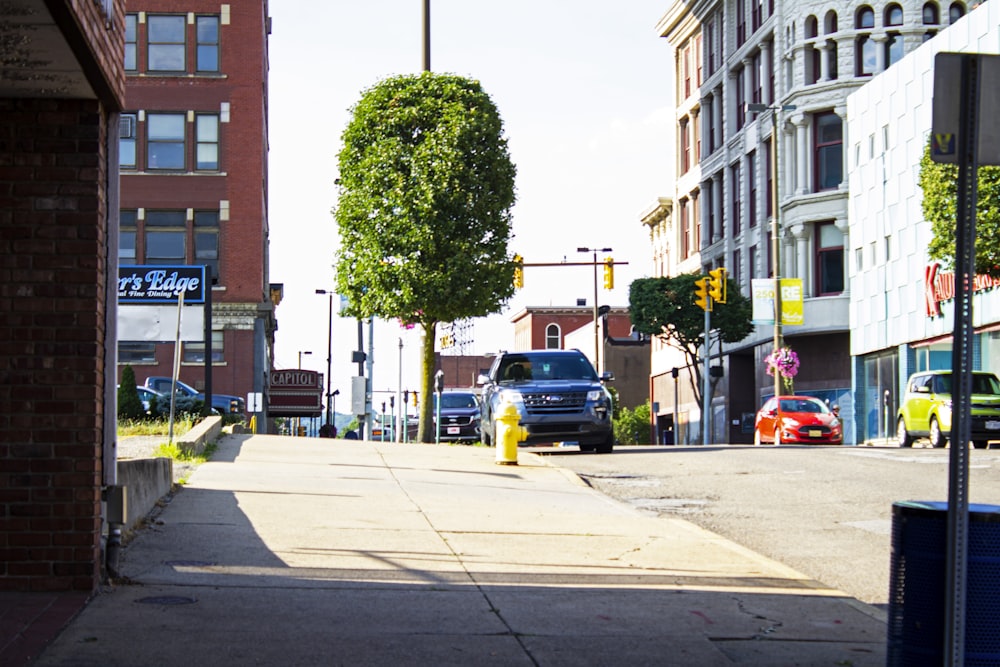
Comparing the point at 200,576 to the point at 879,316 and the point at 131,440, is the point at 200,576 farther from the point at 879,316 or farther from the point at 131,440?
the point at 879,316

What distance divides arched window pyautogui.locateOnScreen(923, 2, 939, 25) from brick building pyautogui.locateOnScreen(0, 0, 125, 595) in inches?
1868

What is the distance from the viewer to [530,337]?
110250mm

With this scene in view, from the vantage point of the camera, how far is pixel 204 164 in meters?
54.7

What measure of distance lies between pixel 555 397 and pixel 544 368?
138 cm

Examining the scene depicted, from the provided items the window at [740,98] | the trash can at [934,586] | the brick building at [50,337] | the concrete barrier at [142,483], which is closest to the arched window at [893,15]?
the window at [740,98]

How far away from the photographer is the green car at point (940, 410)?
29.7m

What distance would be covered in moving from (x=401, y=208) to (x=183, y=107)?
25565mm

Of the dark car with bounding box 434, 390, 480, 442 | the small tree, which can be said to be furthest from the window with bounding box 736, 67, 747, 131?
the small tree

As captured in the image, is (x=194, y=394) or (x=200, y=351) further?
(x=200, y=351)

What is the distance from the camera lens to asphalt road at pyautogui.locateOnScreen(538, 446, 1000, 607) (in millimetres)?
11992

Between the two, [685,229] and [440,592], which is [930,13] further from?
[440,592]

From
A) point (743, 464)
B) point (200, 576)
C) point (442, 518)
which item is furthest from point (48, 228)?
point (743, 464)

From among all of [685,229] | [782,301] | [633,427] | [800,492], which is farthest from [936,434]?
[633,427]

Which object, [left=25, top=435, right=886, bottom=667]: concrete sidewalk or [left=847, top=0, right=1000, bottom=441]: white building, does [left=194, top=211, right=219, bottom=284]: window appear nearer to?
[left=847, top=0, right=1000, bottom=441]: white building
